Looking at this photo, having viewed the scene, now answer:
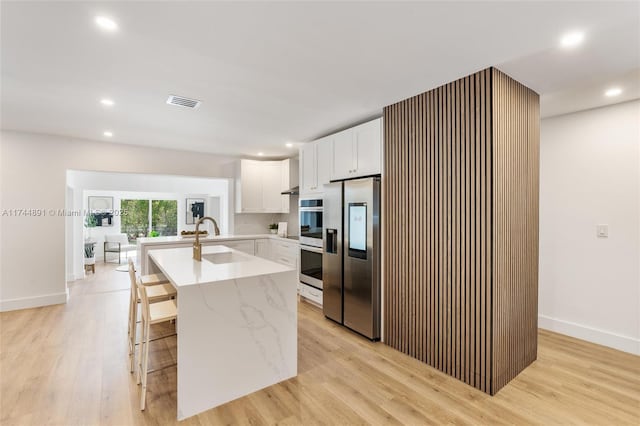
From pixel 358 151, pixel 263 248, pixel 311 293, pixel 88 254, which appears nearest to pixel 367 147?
pixel 358 151

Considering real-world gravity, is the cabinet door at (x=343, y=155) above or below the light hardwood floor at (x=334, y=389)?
above

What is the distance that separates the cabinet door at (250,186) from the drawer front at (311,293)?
6.04 ft

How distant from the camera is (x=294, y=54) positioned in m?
2.08

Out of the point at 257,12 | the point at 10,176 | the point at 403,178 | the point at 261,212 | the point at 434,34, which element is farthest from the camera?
the point at 261,212

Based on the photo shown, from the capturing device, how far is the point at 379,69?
7.53 feet

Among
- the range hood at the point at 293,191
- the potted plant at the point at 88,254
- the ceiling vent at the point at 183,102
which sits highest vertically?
the ceiling vent at the point at 183,102

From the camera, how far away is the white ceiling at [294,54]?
1642mm

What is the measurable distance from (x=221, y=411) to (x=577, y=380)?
2776 mm

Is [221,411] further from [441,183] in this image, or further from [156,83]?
[156,83]

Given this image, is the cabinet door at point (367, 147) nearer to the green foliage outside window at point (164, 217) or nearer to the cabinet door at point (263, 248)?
the cabinet door at point (263, 248)

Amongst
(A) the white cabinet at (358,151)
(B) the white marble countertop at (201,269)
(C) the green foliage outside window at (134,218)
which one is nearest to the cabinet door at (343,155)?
(A) the white cabinet at (358,151)

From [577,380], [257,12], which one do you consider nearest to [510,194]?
[577,380]

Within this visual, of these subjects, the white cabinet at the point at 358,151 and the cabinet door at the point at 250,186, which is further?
the cabinet door at the point at 250,186

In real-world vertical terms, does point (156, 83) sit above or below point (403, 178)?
above
